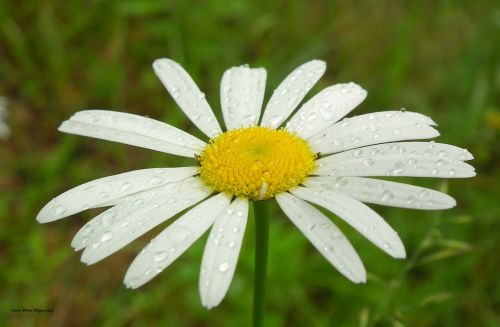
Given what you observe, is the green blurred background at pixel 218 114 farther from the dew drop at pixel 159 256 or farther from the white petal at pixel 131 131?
the dew drop at pixel 159 256

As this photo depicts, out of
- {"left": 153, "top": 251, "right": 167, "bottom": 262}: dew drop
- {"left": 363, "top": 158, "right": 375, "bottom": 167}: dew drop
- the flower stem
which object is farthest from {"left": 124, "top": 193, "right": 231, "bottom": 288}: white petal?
{"left": 363, "top": 158, "right": 375, "bottom": 167}: dew drop

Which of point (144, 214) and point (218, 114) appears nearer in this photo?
point (144, 214)

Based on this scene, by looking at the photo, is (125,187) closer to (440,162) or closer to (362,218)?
(362,218)

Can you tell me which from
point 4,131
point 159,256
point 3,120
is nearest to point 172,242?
point 159,256

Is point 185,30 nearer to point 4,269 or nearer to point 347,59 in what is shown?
point 347,59

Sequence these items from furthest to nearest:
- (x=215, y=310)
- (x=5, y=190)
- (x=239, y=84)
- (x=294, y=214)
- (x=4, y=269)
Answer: (x=5, y=190)
(x=4, y=269)
(x=215, y=310)
(x=239, y=84)
(x=294, y=214)

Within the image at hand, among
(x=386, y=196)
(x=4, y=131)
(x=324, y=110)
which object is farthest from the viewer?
(x=4, y=131)

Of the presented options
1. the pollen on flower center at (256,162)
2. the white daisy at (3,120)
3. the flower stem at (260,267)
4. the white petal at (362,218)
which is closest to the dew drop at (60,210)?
the pollen on flower center at (256,162)

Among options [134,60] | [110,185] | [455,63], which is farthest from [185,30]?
[110,185]
